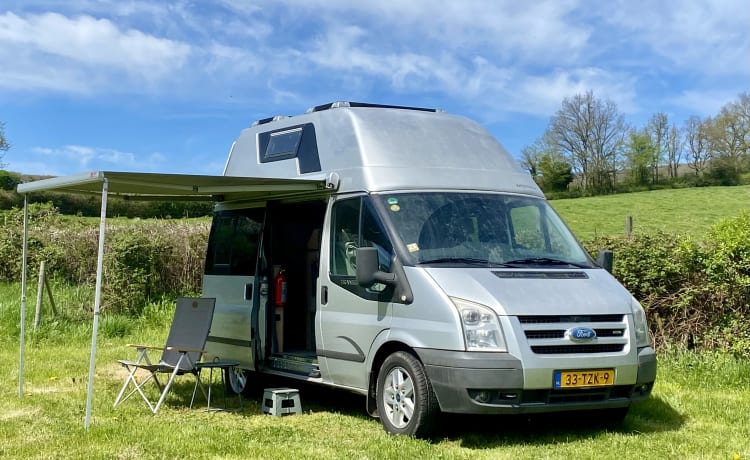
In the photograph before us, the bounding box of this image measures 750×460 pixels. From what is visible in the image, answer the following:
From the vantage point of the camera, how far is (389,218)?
7.52 meters

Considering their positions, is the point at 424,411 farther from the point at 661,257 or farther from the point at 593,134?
the point at 593,134

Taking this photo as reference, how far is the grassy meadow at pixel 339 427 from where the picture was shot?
6.62 m

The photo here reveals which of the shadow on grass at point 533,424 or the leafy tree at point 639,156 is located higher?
the leafy tree at point 639,156

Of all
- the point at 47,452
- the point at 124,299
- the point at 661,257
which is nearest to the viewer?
the point at 47,452

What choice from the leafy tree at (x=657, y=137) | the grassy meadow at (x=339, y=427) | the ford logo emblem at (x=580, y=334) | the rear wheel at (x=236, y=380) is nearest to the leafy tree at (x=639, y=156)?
the leafy tree at (x=657, y=137)

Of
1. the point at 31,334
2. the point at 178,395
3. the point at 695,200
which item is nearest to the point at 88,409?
the point at 178,395

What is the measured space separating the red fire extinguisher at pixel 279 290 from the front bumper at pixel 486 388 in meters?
2.80

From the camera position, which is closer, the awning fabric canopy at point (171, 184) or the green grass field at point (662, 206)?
the awning fabric canopy at point (171, 184)

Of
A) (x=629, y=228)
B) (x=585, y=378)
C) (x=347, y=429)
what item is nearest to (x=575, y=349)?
(x=585, y=378)

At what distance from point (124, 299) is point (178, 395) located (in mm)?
7138

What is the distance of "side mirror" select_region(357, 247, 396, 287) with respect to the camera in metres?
7.19

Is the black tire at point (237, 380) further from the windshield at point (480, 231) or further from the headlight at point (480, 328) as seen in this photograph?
the headlight at point (480, 328)

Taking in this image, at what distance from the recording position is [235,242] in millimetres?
9852

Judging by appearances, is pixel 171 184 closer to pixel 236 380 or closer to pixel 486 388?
pixel 236 380
